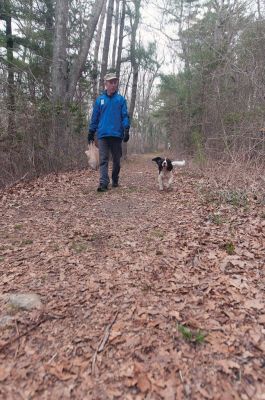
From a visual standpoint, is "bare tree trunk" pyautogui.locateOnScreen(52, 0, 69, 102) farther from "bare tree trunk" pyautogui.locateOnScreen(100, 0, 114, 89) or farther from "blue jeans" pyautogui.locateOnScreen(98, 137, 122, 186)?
"bare tree trunk" pyautogui.locateOnScreen(100, 0, 114, 89)

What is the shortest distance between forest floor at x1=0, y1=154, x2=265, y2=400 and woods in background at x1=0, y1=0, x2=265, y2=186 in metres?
3.67

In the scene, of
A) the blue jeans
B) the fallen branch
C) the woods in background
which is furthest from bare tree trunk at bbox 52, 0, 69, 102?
the fallen branch

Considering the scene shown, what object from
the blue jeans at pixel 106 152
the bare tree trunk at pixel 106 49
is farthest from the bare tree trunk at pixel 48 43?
the blue jeans at pixel 106 152

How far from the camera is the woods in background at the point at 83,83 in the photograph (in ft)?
27.2

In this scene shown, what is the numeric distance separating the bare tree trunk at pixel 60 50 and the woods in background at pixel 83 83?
0.03 metres

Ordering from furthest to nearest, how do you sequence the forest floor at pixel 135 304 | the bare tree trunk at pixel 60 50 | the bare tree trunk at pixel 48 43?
the bare tree trunk at pixel 48 43 < the bare tree trunk at pixel 60 50 < the forest floor at pixel 135 304

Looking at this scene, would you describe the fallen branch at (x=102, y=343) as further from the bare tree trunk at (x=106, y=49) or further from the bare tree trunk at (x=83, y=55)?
the bare tree trunk at (x=106, y=49)

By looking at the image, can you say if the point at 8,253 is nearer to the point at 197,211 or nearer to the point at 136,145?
the point at 197,211

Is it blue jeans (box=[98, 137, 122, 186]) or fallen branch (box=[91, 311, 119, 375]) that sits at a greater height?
blue jeans (box=[98, 137, 122, 186])

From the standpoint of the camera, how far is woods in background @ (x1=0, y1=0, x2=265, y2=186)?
8.29 m

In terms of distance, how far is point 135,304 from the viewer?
110 inches

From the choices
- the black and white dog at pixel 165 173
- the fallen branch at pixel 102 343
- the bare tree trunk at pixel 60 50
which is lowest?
the fallen branch at pixel 102 343

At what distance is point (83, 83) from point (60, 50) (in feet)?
9.96

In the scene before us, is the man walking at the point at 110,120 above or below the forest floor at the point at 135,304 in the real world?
above
